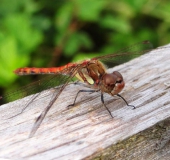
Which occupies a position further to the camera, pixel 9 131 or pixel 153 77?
pixel 153 77

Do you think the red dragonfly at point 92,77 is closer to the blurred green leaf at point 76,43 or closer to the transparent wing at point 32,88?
the transparent wing at point 32,88

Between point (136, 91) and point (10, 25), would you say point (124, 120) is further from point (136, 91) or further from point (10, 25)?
point (10, 25)

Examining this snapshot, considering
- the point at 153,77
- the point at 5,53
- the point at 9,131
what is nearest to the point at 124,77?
the point at 153,77

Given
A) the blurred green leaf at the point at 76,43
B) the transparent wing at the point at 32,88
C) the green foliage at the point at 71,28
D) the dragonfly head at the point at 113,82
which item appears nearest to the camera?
the dragonfly head at the point at 113,82

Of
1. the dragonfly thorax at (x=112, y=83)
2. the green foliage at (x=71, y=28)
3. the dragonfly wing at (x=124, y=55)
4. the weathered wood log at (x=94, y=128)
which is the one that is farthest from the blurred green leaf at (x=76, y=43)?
the weathered wood log at (x=94, y=128)

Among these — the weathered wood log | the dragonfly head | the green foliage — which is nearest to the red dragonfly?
the dragonfly head

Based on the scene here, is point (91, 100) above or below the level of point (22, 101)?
below

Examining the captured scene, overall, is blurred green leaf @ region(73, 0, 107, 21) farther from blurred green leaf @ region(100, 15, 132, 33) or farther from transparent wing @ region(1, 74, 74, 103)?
transparent wing @ region(1, 74, 74, 103)
